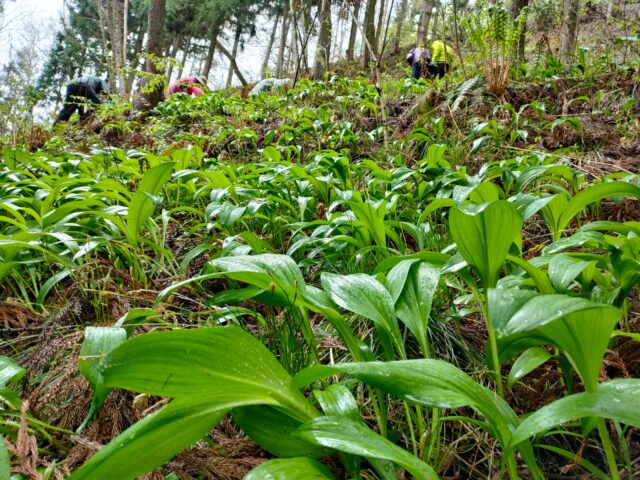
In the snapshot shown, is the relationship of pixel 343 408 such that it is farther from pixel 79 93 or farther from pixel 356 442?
pixel 79 93

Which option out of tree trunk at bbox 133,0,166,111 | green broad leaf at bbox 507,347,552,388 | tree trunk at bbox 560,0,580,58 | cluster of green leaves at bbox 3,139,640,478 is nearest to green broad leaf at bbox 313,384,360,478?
cluster of green leaves at bbox 3,139,640,478

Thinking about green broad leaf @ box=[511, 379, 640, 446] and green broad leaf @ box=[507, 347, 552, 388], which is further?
green broad leaf @ box=[507, 347, 552, 388]

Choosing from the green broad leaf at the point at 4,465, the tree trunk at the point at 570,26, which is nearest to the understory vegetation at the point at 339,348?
the green broad leaf at the point at 4,465

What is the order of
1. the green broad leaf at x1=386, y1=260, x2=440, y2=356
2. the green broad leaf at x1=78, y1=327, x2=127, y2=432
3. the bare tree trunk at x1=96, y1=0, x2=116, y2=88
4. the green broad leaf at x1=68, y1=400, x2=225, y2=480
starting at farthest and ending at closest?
1. the bare tree trunk at x1=96, y1=0, x2=116, y2=88
2. the green broad leaf at x1=386, y1=260, x2=440, y2=356
3. the green broad leaf at x1=78, y1=327, x2=127, y2=432
4. the green broad leaf at x1=68, y1=400, x2=225, y2=480

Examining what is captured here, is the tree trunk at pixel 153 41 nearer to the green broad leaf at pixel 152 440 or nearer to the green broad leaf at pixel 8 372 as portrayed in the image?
the green broad leaf at pixel 8 372

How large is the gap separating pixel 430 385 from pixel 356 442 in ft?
0.46

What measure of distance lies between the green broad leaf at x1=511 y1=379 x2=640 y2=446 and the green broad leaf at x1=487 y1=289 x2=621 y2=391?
0.08 m

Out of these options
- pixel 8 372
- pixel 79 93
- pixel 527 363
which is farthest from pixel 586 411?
pixel 79 93

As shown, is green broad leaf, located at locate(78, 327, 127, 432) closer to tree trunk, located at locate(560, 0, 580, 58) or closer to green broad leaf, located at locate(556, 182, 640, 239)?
green broad leaf, located at locate(556, 182, 640, 239)

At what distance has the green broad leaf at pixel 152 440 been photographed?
1.63 ft

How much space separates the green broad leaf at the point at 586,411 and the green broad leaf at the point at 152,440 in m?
0.44

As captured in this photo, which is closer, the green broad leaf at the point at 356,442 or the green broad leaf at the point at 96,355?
the green broad leaf at the point at 356,442

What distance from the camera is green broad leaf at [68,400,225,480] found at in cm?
50

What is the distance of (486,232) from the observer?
32.9 inches
